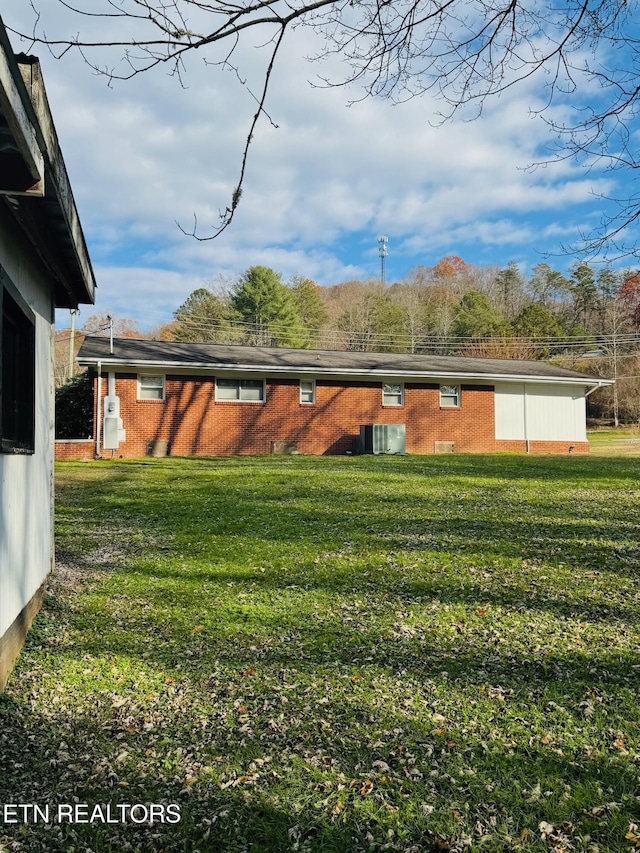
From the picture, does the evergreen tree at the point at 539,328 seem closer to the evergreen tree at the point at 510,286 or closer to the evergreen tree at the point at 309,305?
the evergreen tree at the point at 510,286

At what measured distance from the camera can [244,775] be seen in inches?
101

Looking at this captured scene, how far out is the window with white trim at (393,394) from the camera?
63.9ft

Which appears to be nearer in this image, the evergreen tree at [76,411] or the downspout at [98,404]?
the downspout at [98,404]

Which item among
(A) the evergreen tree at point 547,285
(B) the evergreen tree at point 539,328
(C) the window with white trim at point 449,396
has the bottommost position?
(C) the window with white trim at point 449,396

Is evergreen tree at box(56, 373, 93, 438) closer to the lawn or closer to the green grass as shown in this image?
the lawn

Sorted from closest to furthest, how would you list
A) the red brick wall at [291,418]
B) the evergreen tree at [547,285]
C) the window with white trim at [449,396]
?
the red brick wall at [291,418] < the window with white trim at [449,396] < the evergreen tree at [547,285]

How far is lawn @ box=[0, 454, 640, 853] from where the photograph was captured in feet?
7.45

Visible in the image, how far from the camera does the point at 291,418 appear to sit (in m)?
18.5

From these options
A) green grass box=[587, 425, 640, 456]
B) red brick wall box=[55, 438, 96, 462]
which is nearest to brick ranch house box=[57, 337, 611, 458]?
red brick wall box=[55, 438, 96, 462]

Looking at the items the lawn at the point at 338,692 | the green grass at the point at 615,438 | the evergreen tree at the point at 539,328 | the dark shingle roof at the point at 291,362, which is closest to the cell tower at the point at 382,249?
the evergreen tree at the point at 539,328

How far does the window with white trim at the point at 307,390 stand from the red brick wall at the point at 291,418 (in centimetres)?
15

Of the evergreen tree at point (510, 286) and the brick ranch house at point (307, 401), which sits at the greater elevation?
the evergreen tree at point (510, 286)

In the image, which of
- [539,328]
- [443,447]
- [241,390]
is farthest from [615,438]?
[241,390]

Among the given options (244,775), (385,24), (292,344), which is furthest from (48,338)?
(292,344)
